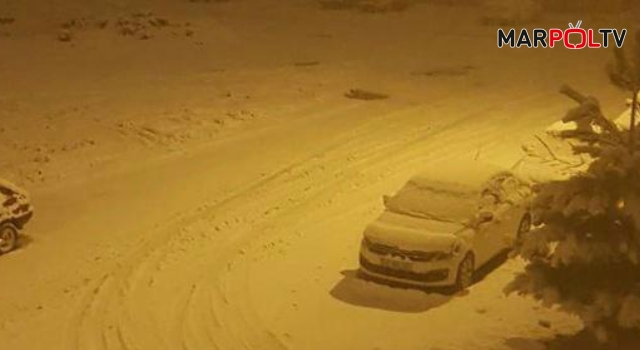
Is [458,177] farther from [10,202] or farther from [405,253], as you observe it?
[10,202]

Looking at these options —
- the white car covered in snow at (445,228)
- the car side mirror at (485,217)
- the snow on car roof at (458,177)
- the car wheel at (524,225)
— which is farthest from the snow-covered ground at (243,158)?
the snow on car roof at (458,177)

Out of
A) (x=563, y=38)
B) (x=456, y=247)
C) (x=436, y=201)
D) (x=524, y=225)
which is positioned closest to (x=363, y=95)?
(x=524, y=225)

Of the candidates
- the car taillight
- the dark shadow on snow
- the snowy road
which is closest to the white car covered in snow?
the dark shadow on snow

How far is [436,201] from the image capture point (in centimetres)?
1709

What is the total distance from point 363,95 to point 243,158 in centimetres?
688

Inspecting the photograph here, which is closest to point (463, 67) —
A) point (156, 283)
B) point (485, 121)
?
point (485, 121)

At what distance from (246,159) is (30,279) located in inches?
304

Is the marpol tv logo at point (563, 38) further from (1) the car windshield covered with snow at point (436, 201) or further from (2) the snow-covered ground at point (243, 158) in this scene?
(1) the car windshield covered with snow at point (436, 201)

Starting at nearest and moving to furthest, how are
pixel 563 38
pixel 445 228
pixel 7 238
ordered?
1. pixel 445 228
2. pixel 7 238
3. pixel 563 38

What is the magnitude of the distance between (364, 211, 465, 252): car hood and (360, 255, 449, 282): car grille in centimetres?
36

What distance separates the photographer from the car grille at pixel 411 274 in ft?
52.7

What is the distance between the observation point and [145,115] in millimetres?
27203

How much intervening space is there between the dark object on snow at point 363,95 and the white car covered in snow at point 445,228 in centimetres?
1181

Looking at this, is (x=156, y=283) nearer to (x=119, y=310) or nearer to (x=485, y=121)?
(x=119, y=310)
